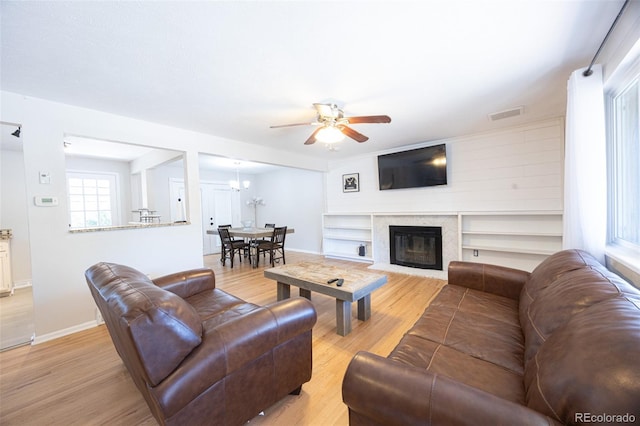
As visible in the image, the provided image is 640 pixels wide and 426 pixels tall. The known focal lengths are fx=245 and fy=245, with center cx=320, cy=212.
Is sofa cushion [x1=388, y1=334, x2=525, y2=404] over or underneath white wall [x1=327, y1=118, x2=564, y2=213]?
underneath

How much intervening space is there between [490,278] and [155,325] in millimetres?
2413

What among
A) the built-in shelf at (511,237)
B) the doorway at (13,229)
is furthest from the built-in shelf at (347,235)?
the doorway at (13,229)

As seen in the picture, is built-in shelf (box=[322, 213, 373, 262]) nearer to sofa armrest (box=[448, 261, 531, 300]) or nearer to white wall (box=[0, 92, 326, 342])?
sofa armrest (box=[448, 261, 531, 300])

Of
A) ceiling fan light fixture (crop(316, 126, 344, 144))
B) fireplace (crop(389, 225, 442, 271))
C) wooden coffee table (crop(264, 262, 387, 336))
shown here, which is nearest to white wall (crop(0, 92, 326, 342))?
wooden coffee table (crop(264, 262, 387, 336))

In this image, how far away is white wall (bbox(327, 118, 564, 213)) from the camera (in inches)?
139

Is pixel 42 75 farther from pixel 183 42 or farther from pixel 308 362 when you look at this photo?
pixel 308 362

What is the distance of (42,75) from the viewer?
6.73 feet

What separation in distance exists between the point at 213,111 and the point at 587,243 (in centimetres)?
376

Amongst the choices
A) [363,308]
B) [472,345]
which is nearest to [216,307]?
[363,308]

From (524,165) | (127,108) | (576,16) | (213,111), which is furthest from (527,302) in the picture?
(127,108)

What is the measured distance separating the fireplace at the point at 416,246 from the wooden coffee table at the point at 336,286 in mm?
2250

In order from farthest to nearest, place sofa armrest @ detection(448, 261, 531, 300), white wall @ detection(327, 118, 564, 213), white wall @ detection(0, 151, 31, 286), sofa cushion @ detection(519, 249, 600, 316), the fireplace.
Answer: the fireplace → white wall @ detection(0, 151, 31, 286) → white wall @ detection(327, 118, 564, 213) → sofa armrest @ detection(448, 261, 531, 300) → sofa cushion @ detection(519, 249, 600, 316)

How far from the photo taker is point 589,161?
1.91 m

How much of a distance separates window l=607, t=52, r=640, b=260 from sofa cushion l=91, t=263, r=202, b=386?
286cm
